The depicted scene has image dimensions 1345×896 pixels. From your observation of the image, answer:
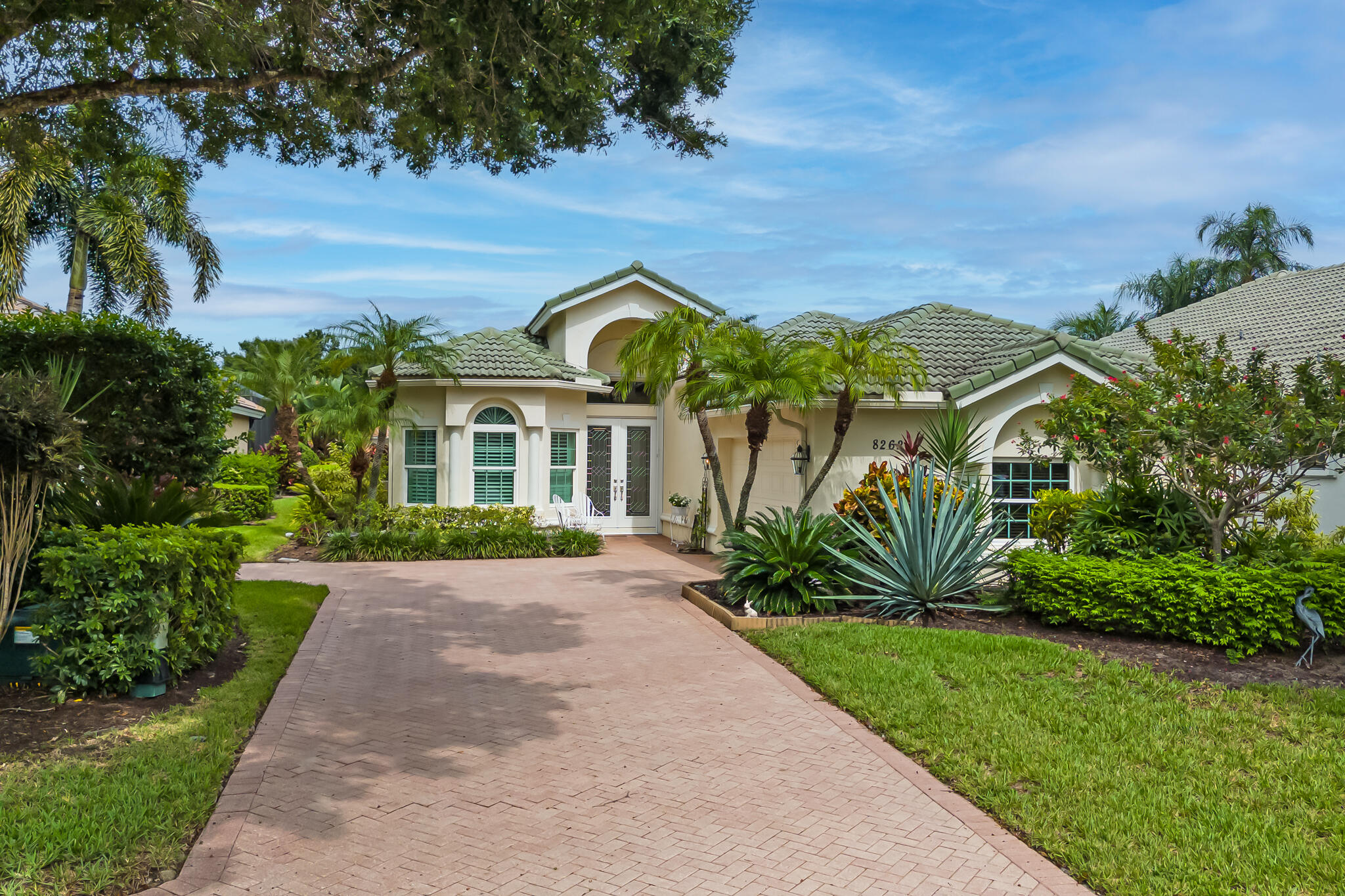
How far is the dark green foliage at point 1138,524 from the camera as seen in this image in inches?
426

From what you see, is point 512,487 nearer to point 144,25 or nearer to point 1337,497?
point 144,25

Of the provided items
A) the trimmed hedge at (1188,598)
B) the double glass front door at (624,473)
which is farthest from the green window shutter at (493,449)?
the trimmed hedge at (1188,598)

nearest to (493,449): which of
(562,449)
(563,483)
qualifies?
(562,449)

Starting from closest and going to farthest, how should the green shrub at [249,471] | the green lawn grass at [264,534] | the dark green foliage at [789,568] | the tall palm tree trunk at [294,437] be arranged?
the dark green foliage at [789,568] → the green lawn grass at [264,534] → the tall palm tree trunk at [294,437] → the green shrub at [249,471]

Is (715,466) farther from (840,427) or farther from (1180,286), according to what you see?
(1180,286)

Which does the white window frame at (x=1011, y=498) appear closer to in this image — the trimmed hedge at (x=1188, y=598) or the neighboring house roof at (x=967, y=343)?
the neighboring house roof at (x=967, y=343)

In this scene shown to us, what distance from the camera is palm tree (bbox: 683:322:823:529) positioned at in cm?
1241

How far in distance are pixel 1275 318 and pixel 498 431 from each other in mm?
19063

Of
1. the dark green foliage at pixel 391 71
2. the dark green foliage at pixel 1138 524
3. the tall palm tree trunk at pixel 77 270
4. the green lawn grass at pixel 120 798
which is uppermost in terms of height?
the tall palm tree trunk at pixel 77 270

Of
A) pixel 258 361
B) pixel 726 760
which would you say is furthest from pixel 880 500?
pixel 258 361

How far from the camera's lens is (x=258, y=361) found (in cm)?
1862

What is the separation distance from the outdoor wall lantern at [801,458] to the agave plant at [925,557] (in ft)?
11.6

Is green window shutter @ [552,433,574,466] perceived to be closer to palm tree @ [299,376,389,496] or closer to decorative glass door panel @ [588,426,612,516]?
decorative glass door panel @ [588,426,612,516]

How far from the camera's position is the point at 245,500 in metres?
23.7
